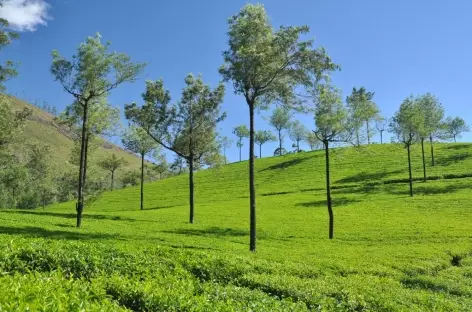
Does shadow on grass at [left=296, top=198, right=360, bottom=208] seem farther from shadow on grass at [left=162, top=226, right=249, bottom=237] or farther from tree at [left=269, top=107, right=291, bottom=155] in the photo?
tree at [left=269, top=107, right=291, bottom=155]

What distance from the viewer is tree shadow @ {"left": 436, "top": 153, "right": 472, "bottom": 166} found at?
299 ft

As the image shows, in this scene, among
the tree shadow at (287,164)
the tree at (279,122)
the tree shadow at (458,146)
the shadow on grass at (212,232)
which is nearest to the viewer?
the shadow on grass at (212,232)

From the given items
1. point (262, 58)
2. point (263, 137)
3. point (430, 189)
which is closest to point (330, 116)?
point (262, 58)

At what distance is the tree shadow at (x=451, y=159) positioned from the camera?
91156mm

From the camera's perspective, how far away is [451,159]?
308ft

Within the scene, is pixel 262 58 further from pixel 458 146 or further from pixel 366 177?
pixel 458 146

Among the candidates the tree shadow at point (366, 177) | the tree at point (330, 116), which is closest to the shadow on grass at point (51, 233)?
the tree at point (330, 116)

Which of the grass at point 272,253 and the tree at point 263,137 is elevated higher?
the tree at point 263,137

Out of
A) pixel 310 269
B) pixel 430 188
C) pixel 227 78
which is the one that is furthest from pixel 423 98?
pixel 310 269

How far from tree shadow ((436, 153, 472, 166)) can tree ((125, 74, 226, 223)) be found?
212 ft

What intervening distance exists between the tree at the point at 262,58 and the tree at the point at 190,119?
18.3 m

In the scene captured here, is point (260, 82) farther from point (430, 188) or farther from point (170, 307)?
point (430, 188)

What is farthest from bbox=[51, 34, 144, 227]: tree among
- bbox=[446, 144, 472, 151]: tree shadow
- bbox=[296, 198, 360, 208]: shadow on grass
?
bbox=[446, 144, 472, 151]: tree shadow

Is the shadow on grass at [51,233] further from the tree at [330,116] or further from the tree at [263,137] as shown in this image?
the tree at [263,137]
